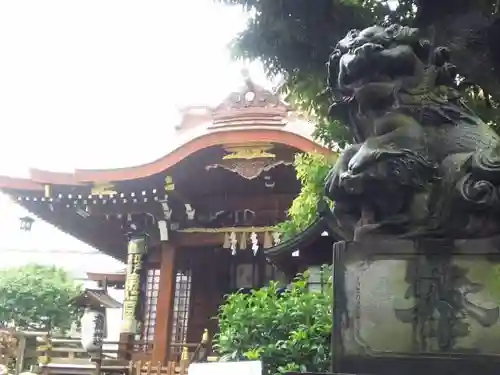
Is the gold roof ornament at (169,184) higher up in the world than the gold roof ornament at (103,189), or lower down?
higher up

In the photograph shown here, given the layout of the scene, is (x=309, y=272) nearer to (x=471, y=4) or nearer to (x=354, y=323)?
(x=471, y=4)


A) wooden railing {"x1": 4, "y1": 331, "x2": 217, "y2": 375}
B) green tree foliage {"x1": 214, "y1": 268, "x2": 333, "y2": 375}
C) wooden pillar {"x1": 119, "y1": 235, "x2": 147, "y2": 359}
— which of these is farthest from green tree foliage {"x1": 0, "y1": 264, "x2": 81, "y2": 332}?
green tree foliage {"x1": 214, "y1": 268, "x2": 333, "y2": 375}

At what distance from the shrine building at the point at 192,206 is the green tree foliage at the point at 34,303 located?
8.82 m

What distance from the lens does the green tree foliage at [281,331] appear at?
4.91m

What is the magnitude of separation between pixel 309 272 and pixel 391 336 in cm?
379

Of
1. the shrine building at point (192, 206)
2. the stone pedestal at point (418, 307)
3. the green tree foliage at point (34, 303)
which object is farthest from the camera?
the green tree foliage at point (34, 303)

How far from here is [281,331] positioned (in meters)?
5.18

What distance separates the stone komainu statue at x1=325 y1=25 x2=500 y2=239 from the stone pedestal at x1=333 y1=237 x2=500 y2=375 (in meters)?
0.08

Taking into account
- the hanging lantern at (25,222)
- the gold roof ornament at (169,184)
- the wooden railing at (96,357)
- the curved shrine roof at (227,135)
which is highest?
the curved shrine roof at (227,135)

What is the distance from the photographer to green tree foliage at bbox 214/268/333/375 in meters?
4.91

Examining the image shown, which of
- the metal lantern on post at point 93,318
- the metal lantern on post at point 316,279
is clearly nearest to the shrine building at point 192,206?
the metal lantern on post at point 93,318

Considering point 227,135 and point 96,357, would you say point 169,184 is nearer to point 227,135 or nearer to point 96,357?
point 227,135

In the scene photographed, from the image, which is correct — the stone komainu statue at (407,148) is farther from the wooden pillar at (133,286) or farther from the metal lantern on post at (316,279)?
the wooden pillar at (133,286)

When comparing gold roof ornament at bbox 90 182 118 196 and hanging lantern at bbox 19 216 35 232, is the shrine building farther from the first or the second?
hanging lantern at bbox 19 216 35 232
